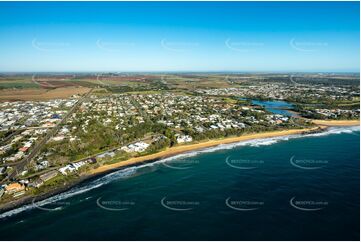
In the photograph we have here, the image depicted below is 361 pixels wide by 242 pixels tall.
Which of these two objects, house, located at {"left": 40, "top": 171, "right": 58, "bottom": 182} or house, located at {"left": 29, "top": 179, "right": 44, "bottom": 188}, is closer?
house, located at {"left": 29, "top": 179, "right": 44, "bottom": 188}

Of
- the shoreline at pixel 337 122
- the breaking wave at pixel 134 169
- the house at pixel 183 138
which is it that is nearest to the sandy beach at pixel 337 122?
the shoreline at pixel 337 122

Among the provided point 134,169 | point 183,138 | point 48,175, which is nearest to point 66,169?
point 48,175

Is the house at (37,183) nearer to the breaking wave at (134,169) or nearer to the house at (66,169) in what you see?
the house at (66,169)

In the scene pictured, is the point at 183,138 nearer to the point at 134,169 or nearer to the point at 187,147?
the point at 187,147

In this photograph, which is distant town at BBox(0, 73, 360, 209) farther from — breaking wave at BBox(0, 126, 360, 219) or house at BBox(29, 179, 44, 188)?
breaking wave at BBox(0, 126, 360, 219)

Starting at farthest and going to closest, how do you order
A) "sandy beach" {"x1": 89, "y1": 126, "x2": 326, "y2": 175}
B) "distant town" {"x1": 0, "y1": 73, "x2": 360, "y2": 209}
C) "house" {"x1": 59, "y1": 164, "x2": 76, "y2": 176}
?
"sandy beach" {"x1": 89, "y1": 126, "x2": 326, "y2": 175}, "distant town" {"x1": 0, "y1": 73, "x2": 360, "y2": 209}, "house" {"x1": 59, "y1": 164, "x2": 76, "y2": 176}

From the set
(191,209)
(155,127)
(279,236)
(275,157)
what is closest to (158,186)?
(191,209)

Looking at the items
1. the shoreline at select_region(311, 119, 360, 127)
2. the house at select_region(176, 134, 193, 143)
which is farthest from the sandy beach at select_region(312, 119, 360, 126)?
the house at select_region(176, 134, 193, 143)

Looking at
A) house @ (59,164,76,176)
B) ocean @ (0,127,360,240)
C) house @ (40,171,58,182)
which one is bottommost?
ocean @ (0,127,360,240)
